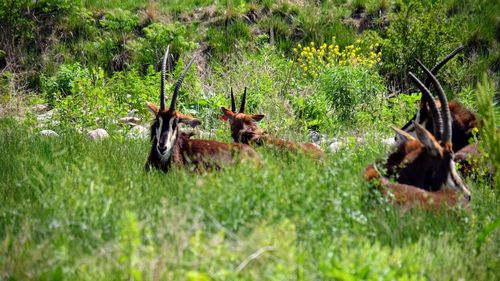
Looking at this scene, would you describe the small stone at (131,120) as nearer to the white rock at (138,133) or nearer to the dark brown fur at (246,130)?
the white rock at (138,133)

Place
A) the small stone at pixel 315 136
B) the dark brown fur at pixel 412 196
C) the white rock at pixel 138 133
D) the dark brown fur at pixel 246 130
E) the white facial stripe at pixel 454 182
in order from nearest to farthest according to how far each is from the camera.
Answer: the dark brown fur at pixel 412 196, the white facial stripe at pixel 454 182, the dark brown fur at pixel 246 130, the white rock at pixel 138 133, the small stone at pixel 315 136

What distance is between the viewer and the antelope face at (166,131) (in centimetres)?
988

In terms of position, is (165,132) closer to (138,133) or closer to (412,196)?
(138,133)

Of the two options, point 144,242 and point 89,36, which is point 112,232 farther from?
point 89,36

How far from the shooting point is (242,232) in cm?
576

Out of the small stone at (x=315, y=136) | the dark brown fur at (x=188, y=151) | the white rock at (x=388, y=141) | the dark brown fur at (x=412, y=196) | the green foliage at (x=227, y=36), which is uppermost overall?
the dark brown fur at (x=412, y=196)

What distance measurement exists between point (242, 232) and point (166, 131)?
14.8 feet

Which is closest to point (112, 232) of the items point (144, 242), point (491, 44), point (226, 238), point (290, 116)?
point (144, 242)

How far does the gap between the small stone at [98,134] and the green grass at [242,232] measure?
4337 millimetres

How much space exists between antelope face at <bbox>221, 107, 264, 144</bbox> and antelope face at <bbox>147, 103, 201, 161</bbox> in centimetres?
154

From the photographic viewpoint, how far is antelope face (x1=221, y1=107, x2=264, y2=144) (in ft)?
39.2

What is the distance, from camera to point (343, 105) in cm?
1405

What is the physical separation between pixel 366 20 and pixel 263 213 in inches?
598

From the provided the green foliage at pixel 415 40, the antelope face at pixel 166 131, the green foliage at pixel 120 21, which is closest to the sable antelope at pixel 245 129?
the antelope face at pixel 166 131
